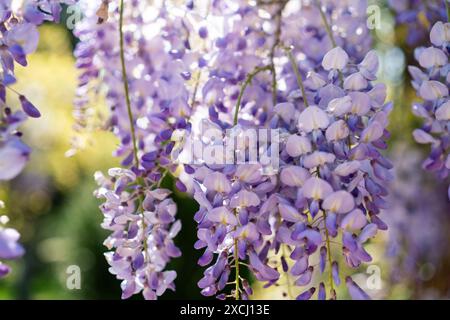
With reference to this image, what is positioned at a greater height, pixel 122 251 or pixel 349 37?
pixel 349 37

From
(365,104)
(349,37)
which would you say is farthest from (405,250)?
(365,104)

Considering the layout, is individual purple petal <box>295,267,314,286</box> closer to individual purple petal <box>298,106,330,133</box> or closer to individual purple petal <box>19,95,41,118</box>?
individual purple petal <box>298,106,330,133</box>

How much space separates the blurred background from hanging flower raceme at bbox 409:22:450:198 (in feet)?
1.05

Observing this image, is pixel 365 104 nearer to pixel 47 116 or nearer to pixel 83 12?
pixel 83 12

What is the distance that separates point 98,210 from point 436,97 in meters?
3.28

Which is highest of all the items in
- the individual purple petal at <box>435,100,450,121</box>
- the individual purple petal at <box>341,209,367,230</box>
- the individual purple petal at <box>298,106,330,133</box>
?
the individual purple petal at <box>435,100,450,121</box>

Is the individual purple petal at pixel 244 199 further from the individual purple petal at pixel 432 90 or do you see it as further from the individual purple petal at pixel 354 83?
the individual purple petal at pixel 432 90

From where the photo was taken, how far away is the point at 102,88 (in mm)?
1460

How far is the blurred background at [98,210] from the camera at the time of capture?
81.7 inches

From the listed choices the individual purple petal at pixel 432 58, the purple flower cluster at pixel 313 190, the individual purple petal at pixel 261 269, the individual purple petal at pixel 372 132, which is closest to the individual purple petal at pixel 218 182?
the purple flower cluster at pixel 313 190

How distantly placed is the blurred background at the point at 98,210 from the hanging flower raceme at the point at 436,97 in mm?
320

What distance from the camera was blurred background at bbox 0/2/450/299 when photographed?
208 cm

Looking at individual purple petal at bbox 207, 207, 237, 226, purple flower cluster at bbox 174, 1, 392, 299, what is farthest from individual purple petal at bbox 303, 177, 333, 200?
individual purple petal at bbox 207, 207, 237, 226

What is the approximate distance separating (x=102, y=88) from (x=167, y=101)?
0.30 m
